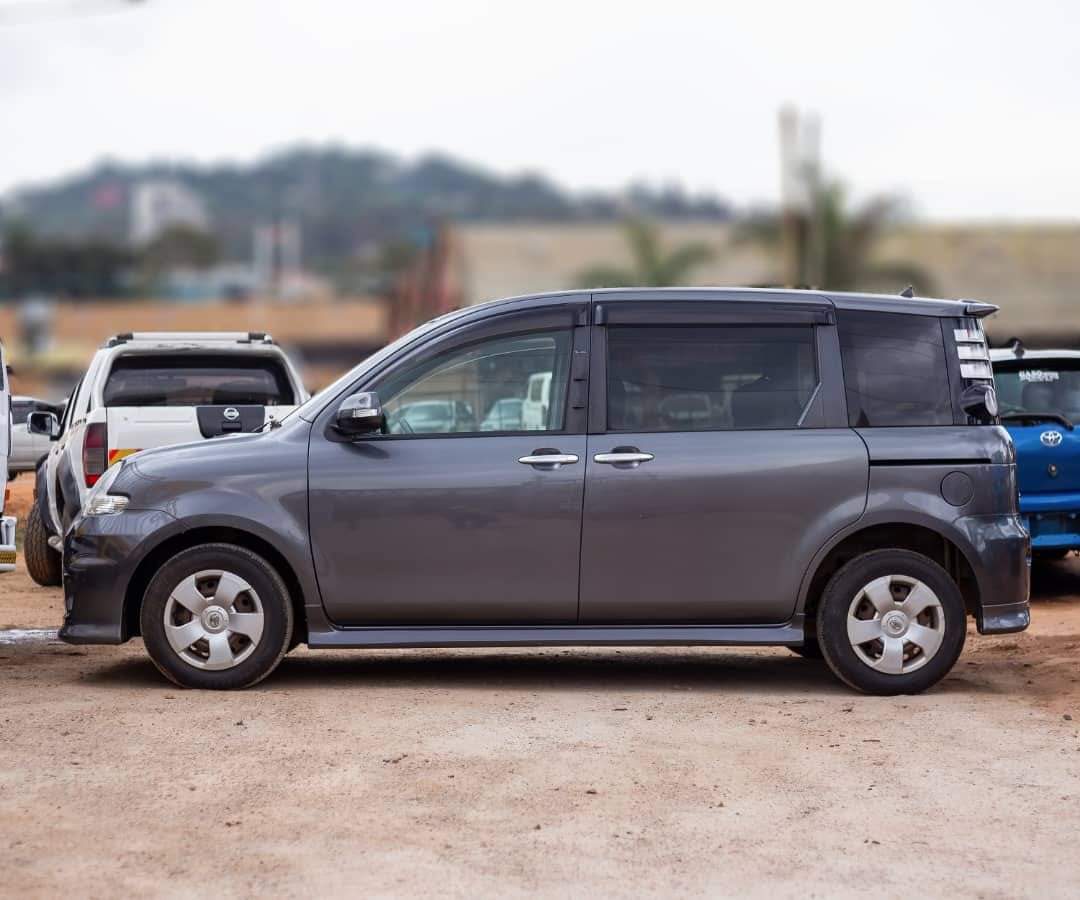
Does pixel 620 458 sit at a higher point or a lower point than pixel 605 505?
higher

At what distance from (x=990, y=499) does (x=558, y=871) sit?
4.05m

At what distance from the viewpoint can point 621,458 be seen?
9.34 m

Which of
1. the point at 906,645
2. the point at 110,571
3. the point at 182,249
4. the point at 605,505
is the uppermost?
the point at 182,249

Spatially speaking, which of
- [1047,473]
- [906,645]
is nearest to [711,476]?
[906,645]

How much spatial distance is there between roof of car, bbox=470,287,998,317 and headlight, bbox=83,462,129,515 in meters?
2.00

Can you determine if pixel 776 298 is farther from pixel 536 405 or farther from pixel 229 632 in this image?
pixel 229 632

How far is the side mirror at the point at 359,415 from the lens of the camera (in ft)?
30.5

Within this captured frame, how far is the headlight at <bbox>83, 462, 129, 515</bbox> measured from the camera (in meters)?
9.51

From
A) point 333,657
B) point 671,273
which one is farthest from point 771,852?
point 671,273

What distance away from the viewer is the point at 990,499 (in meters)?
9.52

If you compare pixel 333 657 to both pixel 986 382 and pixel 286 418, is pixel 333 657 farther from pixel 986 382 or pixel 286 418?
pixel 986 382

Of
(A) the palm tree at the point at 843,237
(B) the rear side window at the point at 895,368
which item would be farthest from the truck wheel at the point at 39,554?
(A) the palm tree at the point at 843,237

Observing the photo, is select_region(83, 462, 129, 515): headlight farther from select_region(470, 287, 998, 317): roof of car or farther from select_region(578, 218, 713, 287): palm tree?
select_region(578, 218, 713, 287): palm tree

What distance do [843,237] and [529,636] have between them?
39.5 meters
